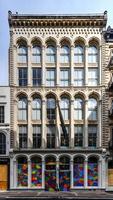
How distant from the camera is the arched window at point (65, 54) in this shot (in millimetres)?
57875

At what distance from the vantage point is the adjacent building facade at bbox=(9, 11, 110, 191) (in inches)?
2206

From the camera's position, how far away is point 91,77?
189ft

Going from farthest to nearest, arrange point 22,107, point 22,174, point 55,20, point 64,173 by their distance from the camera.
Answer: point 55,20
point 22,107
point 64,173
point 22,174

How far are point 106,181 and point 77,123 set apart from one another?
8.05 meters

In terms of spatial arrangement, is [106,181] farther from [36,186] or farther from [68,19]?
[68,19]

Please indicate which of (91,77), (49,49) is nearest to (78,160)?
(91,77)

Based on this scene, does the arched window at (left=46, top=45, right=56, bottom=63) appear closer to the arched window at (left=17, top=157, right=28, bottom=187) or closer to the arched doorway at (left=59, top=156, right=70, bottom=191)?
the arched doorway at (left=59, top=156, right=70, bottom=191)

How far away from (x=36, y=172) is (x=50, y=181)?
2.07m

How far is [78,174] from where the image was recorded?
56.2m

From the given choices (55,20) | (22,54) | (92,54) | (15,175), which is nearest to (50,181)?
(15,175)

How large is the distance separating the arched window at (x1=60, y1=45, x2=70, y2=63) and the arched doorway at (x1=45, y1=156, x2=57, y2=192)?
40.9ft

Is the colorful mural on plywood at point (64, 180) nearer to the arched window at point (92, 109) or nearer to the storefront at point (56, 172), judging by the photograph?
the storefront at point (56, 172)

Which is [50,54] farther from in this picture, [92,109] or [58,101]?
[92,109]

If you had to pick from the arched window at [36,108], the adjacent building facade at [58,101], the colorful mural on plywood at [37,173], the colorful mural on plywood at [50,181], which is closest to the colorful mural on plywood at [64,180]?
the adjacent building facade at [58,101]
